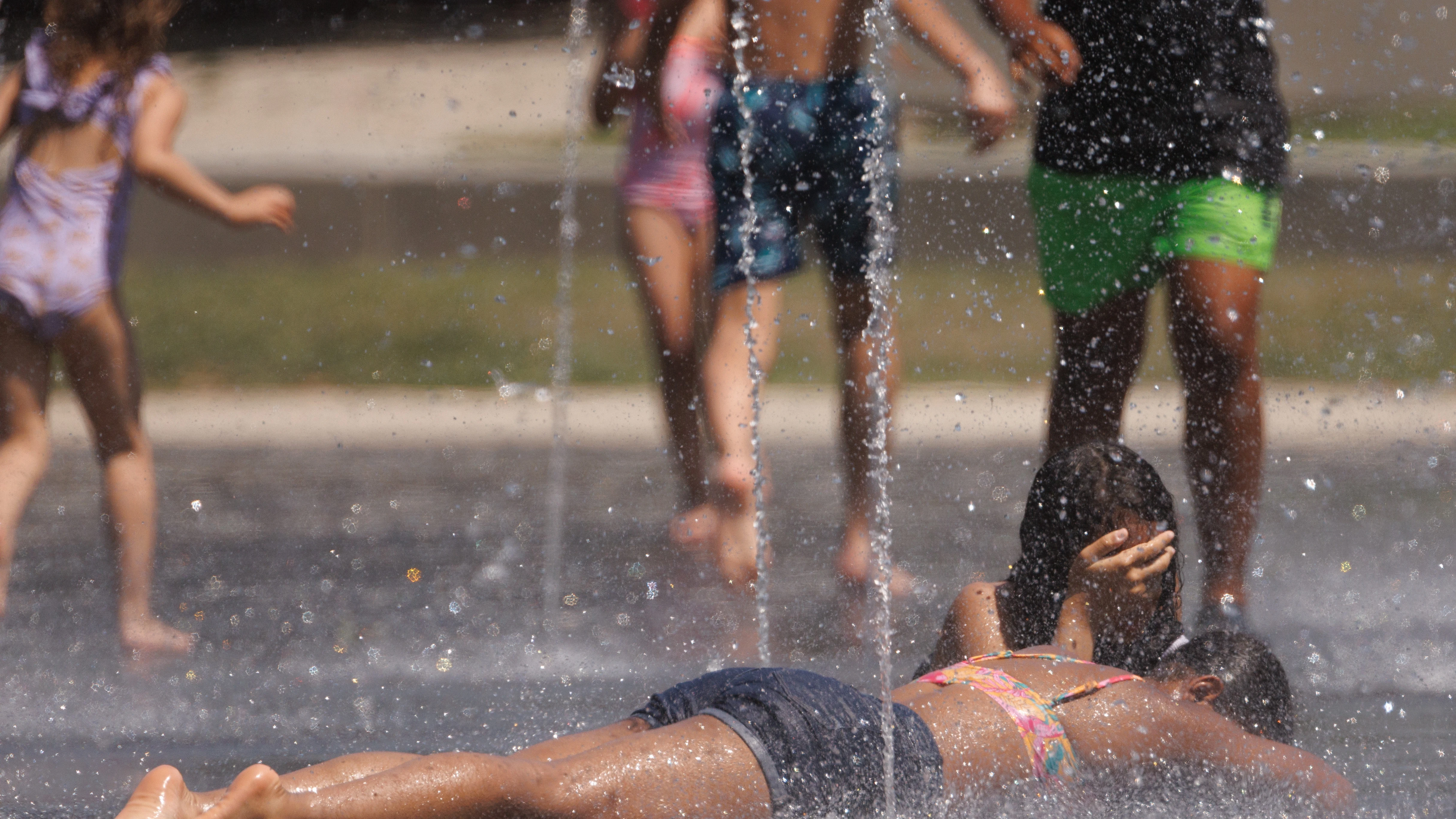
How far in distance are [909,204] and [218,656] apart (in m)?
4.13

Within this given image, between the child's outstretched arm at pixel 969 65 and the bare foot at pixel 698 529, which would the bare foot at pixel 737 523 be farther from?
the child's outstretched arm at pixel 969 65

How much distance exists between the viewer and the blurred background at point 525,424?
116 inches

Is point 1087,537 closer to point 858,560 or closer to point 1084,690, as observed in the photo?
point 1084,690

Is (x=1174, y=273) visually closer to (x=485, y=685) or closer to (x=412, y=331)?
(x=485, y=685)

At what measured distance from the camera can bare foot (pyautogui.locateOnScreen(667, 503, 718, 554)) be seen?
3.57 meters

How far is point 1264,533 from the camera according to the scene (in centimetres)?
386

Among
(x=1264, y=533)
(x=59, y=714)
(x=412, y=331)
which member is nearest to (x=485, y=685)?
(x=59, y=714)

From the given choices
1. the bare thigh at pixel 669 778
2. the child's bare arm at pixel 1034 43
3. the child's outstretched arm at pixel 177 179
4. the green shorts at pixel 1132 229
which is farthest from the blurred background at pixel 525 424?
the child's bare arm at pixel 1034 43

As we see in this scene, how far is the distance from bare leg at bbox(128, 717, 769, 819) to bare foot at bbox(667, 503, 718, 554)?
1500mm

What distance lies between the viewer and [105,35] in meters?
3.23

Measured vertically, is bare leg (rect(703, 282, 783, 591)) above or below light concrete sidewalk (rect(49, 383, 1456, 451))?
above

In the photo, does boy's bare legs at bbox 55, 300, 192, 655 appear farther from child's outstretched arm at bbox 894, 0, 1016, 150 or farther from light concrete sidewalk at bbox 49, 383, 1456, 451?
light concrete sidewalk at bbox 49, 383, 1456, 451

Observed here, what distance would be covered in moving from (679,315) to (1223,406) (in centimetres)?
117

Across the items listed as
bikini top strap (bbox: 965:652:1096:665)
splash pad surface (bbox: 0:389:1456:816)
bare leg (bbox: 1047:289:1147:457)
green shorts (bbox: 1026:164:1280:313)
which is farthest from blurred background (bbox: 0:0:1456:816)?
green shorts (bbox: 1026:164:1280:313)
